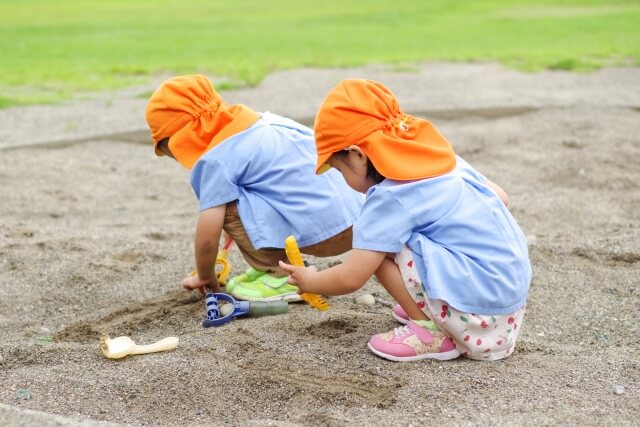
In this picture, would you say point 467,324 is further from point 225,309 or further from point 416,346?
point 225,309

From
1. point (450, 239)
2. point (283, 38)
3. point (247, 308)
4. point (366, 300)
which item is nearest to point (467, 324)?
point (450, 239)

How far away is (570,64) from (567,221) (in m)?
5.33

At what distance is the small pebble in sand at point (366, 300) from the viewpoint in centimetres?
409

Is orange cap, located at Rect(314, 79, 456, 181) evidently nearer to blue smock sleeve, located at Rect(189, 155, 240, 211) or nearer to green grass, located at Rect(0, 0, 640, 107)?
blue smock sleeve, located at Rect(189, 155, 240, 211)

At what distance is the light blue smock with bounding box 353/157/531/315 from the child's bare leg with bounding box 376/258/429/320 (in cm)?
9

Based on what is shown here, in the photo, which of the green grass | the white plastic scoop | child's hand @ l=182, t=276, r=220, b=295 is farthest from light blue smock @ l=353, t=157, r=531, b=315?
the green grass

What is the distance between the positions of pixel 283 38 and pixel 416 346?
37.7ft

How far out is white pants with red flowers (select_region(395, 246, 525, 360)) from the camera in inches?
127

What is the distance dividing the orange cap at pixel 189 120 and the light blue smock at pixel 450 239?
112cm

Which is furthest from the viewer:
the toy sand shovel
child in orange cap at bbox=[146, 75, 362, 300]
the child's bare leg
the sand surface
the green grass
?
the green grass

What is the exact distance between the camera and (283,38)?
1436cm

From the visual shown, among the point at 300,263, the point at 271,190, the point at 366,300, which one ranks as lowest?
the point at 366,300

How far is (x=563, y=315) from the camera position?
12.7 feet

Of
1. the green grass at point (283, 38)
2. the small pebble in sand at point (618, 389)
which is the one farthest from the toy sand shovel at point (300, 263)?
the green grass at point (283, 38)
